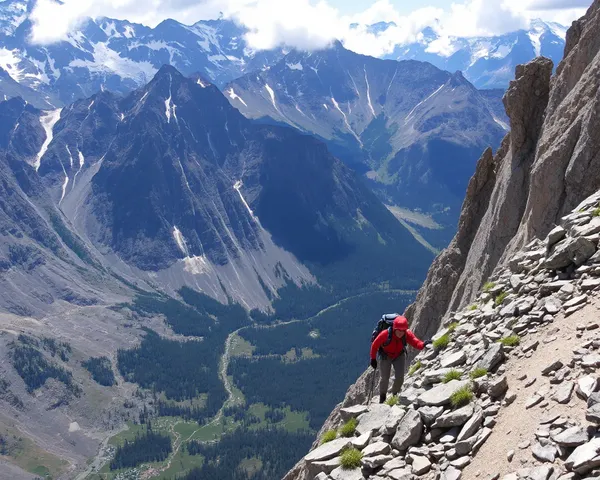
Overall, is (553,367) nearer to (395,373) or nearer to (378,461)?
(378,461)

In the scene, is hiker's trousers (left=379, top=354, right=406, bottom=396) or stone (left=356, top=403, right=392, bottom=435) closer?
stone (left=356, top=403, right=392, bottom=435)

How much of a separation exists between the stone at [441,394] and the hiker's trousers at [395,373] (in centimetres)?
486

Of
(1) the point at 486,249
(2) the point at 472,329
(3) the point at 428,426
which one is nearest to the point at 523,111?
(1) the point at 486,249

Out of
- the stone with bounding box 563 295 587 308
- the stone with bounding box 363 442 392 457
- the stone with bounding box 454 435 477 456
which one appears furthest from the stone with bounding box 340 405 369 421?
the stone with bounding box 563 295 587 308

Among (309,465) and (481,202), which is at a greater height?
(481,202)

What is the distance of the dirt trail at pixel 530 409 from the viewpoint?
650 inches

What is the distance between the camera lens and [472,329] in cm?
2606

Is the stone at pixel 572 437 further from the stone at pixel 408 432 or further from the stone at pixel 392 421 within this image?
the stone at pixel 392 421

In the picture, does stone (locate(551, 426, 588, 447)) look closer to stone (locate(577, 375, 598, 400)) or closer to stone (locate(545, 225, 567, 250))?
stone (locate(577, 375, 598, 400))

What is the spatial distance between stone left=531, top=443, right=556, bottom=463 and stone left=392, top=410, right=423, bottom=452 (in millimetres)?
4252

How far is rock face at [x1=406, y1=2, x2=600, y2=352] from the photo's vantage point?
37.6 m

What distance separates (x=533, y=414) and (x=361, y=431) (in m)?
6.83

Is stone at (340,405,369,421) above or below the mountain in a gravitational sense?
below

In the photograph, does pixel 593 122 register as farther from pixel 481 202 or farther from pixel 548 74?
pixel 481 202
